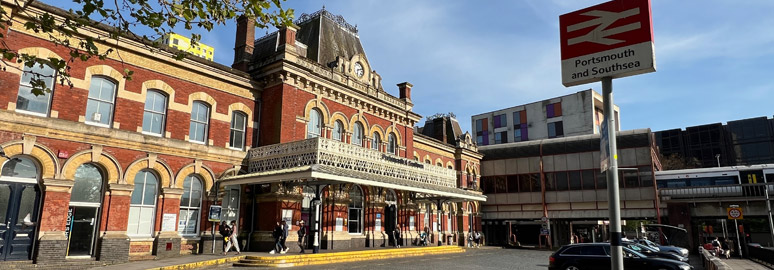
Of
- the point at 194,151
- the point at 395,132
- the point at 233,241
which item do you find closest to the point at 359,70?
the point at 395,132

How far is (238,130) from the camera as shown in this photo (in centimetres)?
2155

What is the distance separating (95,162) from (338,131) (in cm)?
1161

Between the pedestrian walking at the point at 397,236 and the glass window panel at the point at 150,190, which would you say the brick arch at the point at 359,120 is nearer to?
the pedestrian walking at the point at 397,236

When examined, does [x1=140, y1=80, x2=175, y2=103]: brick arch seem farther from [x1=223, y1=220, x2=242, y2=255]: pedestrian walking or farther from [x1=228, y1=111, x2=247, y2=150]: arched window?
[x1=223, y1=220, x2=242, y2=255]: pedestrian walking

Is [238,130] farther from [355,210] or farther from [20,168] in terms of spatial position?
[20,168]

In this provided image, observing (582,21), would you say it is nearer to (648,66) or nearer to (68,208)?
(648,66)

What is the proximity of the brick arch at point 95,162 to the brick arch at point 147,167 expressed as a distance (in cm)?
33

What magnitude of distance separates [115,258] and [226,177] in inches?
199

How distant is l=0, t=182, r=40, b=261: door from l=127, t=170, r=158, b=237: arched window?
9.85 ft

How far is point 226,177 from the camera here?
19.8 meters

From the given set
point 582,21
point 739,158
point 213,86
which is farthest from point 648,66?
point 739,158

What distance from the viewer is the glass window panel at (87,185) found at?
1614 cm

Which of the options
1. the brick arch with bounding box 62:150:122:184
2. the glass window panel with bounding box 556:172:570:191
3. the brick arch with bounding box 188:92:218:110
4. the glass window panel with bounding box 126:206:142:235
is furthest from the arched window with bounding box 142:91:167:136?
the glass window panel with bounding box 556:172:570:191

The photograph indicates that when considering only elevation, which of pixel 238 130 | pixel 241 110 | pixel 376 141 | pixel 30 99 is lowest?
pixel 30 99
